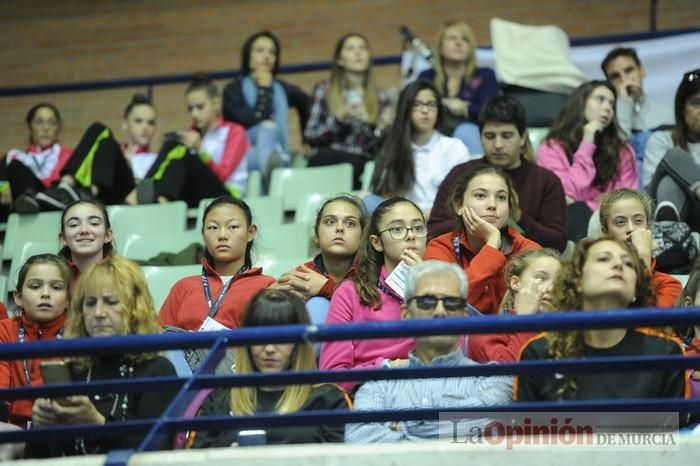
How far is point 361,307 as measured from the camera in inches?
202

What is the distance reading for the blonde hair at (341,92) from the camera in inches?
325

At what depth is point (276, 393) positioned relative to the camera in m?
4.27

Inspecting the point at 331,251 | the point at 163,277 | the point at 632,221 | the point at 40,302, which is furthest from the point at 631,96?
the point at 40,302

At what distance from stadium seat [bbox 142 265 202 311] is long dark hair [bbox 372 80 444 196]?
111 cm

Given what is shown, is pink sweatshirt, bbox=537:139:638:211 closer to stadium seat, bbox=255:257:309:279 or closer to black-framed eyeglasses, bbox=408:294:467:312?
stadium seat, bbox=255:257:309:279

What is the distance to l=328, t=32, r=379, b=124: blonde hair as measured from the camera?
8250 mm

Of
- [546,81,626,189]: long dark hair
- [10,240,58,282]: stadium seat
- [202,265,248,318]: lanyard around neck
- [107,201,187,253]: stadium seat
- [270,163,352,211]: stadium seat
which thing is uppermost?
[546,81,626,189]: long dark hair

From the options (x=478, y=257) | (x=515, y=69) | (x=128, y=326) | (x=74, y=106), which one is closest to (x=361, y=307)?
(x=478, y=257)

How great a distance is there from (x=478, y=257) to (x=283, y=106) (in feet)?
11.5

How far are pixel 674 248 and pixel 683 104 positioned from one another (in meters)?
1.09

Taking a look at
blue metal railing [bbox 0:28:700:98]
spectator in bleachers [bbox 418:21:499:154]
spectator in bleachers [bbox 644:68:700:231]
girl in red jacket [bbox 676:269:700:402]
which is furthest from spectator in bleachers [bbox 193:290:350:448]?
blue metal railing [bbox 0:28:700:98]

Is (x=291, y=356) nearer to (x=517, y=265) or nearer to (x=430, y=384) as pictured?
(x=430, y=384)

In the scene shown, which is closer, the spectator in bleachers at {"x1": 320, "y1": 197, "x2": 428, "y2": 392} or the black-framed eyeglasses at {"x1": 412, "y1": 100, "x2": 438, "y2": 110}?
the spectator in bleachers at {"x1": 320, "y1": 197, "x2": 428, "y2": 392}

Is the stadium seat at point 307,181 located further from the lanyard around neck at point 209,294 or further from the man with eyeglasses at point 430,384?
the man with eyeglasses at point 430,384
